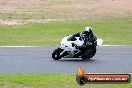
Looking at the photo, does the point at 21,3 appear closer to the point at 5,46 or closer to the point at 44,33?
the point at 44,33

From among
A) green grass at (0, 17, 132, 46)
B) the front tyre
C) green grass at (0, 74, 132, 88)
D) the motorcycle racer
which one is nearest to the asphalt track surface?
the front tyre

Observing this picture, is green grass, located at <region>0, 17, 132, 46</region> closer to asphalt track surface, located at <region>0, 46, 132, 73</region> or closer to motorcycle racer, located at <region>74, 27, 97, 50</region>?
asphalt track surface, located at <region>0, 46, 132, 73</region>

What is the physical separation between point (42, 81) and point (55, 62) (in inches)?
182

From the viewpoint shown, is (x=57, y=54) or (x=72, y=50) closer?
(x=72, y=50)

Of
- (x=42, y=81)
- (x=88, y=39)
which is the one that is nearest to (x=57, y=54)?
(x=88, y=39)

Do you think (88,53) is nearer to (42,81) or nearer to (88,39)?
(88,39)

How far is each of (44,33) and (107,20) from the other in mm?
7876

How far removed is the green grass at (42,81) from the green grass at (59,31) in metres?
9.54

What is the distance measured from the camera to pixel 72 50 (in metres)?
19.9

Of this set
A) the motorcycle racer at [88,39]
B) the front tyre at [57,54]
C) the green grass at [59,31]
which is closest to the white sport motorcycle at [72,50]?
the front tyre at [57,54]

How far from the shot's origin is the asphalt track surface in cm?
1788

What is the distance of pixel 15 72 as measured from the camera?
17125 millimetres

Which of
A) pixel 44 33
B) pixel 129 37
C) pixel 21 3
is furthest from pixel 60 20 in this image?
pixel 21 3

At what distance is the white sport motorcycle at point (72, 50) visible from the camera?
1984cm
